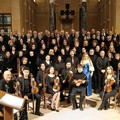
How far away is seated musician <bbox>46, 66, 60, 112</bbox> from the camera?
7.16 meters

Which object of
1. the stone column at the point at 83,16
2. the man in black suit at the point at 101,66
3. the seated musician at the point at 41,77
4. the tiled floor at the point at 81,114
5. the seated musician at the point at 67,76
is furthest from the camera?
the stone column at the point at 83,16

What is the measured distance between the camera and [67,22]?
818 inches

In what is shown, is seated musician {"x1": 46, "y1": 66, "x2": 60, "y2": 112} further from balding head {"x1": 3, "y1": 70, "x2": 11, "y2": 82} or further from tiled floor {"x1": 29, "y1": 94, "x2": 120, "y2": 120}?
balding head {"x1": 3, "y1": 70, "x2": 11, "y2": 82}

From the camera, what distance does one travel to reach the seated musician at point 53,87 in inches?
282

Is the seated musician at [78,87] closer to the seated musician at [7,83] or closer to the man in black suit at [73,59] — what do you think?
the man in black suit at [73,59]

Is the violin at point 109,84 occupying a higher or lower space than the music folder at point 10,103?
lower

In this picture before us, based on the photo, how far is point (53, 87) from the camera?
731 cm

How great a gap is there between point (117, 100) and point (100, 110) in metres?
0.74

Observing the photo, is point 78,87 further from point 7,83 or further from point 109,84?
point 7,83

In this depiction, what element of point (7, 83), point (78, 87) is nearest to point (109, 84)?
point (78, 87)

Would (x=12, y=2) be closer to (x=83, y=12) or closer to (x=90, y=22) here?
(x=83, y=12)

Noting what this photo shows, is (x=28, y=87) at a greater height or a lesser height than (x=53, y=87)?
greater

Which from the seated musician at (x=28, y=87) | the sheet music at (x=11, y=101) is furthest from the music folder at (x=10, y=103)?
the seated musician at (x=28, y=87)

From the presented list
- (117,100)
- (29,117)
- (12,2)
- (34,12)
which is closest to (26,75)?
(29,117)
